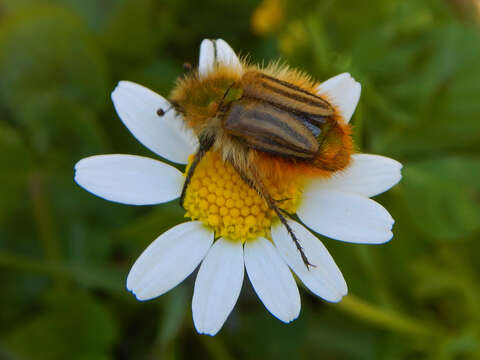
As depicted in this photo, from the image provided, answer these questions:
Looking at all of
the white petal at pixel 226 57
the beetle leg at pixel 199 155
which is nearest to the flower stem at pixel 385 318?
the beetle leg at pixel 199 155

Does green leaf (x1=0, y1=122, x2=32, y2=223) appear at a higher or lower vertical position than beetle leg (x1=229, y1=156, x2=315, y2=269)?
lower

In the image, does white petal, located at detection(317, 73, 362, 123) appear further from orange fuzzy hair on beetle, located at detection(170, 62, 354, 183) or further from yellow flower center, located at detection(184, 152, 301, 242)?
yellow flower center, located at detection(184, 152, 301, 242)

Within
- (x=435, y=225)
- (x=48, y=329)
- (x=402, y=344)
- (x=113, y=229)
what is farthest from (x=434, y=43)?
(x=48, y=329)

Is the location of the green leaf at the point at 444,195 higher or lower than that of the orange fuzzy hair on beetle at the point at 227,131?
lower

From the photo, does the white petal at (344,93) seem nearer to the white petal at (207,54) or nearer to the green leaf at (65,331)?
the white petal at (207,54)

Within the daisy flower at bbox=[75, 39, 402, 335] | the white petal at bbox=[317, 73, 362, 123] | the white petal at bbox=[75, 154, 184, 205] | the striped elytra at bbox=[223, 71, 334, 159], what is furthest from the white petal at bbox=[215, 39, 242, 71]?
the white petal at bbox=[75, 154, 184, 205]

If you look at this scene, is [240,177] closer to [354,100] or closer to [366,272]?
[354,100]
